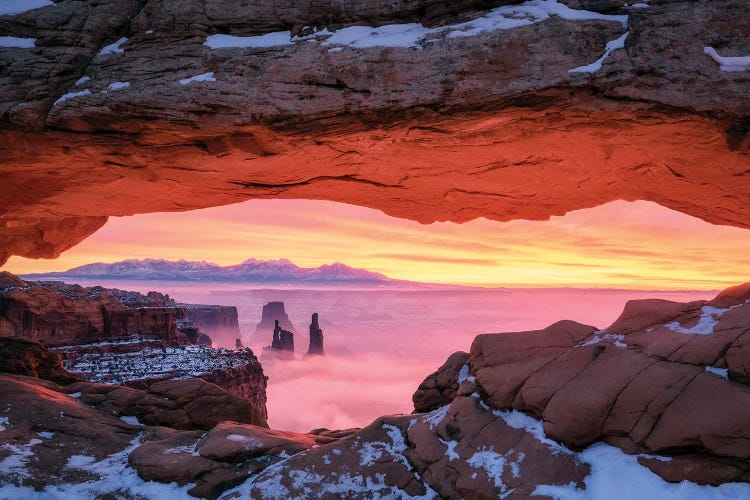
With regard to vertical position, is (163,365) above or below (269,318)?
above

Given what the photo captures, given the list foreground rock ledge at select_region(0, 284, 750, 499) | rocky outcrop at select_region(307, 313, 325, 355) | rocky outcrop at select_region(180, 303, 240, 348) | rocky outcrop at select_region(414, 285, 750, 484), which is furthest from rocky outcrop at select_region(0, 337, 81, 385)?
rocky outcrop at select_region(180, 303, 240, 348)

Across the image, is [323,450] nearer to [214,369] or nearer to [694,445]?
[694,445]

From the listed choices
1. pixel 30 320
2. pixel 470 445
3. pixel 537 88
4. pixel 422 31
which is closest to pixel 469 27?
pixel 422 31

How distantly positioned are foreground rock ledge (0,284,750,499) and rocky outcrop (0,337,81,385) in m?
2.26

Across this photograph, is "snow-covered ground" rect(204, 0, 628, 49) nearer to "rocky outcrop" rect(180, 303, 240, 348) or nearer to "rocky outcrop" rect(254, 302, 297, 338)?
"rocky outcrop" rect(180, 303, 240, 348)

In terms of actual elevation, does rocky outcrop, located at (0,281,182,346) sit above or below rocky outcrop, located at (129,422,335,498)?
below

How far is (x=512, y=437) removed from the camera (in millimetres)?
9977

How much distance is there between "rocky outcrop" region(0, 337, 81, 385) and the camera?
16172 mm

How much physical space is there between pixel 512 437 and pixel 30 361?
17230mm

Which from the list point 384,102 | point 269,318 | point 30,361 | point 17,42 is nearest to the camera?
point 384,102

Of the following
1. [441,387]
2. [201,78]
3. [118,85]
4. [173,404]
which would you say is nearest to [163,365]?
[173,404]

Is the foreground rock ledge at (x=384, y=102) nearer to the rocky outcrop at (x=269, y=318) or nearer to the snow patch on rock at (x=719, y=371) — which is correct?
the snow patch on rock at (x=719, y=371)

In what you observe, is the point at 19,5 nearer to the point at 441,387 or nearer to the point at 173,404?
the point at 173,404

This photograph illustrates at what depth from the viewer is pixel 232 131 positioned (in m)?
11.5
